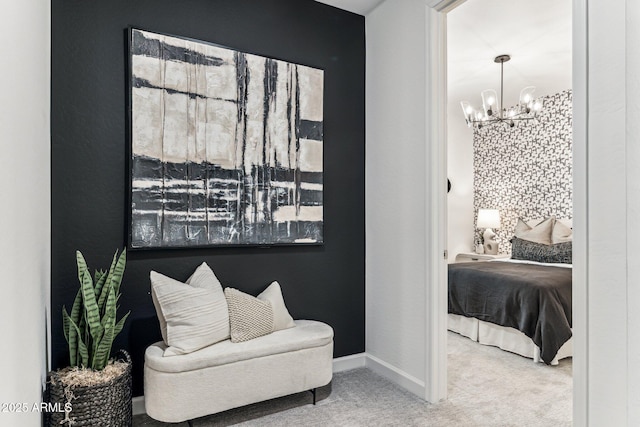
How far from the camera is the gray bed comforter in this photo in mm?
3262

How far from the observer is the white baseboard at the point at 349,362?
3051 mm

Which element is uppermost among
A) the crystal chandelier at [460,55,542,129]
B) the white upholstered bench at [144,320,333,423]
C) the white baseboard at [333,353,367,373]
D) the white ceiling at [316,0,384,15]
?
the white ceiling at [316,0,384,15]

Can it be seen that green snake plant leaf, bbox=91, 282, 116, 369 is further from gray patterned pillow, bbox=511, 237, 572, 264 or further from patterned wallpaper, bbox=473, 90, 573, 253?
patterned wallpaper, bbox=473, 90, 573, 253

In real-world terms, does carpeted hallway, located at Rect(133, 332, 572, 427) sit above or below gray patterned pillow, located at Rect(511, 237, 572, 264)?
below

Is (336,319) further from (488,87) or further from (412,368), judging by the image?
(488,87)

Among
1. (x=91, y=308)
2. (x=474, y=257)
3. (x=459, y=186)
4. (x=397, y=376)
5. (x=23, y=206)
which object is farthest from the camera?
(x=459, y=186)

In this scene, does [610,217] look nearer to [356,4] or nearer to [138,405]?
[356,4]

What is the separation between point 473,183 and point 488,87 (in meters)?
1.79

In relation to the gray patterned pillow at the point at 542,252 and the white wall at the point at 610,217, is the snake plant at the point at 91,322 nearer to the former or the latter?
the white wall at the point at 610,217

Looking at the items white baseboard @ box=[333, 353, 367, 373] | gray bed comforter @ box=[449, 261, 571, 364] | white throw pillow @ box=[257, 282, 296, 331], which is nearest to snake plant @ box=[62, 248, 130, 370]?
white throw pillow @ box=[257, 282, 296, 331]

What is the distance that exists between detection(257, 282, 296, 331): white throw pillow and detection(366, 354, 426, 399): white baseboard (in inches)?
31.2

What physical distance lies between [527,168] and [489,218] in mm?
866

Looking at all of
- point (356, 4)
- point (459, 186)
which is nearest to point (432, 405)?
point (356, 4)

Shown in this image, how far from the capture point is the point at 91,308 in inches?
74.9
